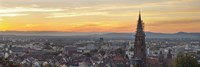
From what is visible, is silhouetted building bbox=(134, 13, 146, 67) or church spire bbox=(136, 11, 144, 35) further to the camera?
church spire bbox=(136, 11, 144, 35)

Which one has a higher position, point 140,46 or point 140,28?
point 140,28

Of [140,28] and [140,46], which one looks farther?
[140,28]

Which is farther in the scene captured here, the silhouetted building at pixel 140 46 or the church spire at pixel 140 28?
the church spire at pixel 140 28

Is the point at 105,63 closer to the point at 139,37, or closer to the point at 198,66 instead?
the point at 139,37

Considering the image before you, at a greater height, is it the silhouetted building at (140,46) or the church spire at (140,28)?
the church spire at (140,28)

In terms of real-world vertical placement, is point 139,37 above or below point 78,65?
above

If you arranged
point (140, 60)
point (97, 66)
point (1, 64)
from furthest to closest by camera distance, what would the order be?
point (97, 66) < point (140, 60) < point (1, 64)

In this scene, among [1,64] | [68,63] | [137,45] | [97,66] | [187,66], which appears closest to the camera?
[1,64]

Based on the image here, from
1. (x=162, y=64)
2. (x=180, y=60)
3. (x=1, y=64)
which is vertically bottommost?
(x=162, y=64)

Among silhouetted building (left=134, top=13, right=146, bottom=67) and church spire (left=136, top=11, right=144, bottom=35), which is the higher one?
church spire (left=136, top=11, right=144, bottom=35)

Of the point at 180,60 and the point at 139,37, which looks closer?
the point at 180,60

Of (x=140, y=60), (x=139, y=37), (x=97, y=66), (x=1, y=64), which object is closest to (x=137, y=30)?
(x=139, y=37)
